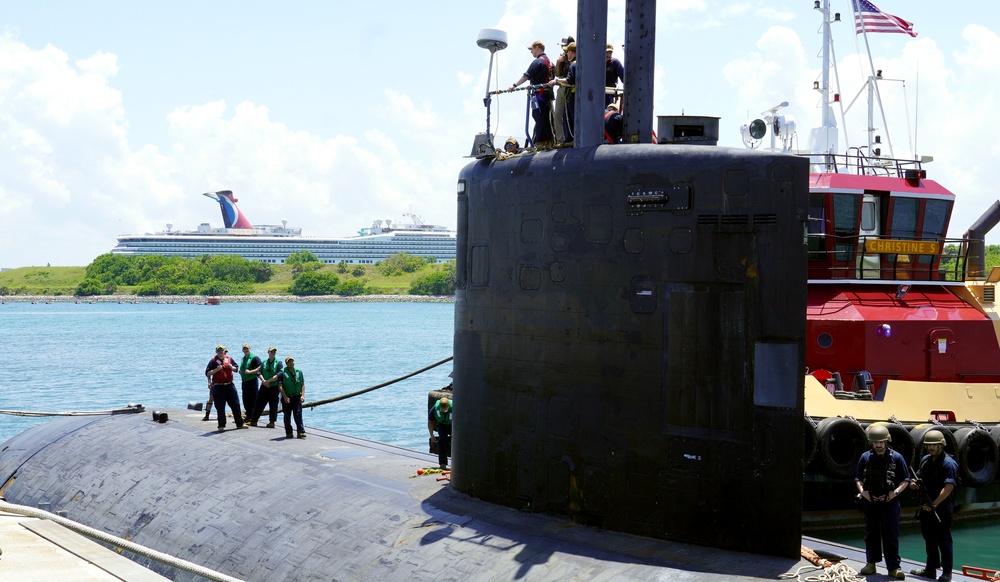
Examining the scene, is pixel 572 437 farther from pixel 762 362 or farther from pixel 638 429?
pixel 762 362

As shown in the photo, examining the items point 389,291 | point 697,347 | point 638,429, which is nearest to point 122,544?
point 638,429

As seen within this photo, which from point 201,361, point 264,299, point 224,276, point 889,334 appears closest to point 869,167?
point 889,334

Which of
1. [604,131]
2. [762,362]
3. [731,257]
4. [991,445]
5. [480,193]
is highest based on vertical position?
Answer: [604,131]

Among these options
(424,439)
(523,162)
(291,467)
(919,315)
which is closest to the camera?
(523,162)

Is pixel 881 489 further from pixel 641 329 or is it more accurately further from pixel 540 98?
pixel 540 98

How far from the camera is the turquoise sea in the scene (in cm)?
3272

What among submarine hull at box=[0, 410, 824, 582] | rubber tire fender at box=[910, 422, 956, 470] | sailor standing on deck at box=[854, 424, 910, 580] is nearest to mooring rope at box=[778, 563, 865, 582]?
submarine hull at box=[0, 410, 824, 582]

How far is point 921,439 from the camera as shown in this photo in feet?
51.3

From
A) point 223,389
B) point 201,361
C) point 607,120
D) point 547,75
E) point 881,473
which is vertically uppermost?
point 547,75

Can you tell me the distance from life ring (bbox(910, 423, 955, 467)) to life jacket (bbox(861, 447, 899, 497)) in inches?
326

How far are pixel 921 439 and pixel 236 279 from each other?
14694 centimetres

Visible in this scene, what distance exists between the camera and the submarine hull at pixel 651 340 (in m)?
7.21

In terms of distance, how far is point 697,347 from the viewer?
7.38 m

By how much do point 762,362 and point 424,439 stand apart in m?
25.0
